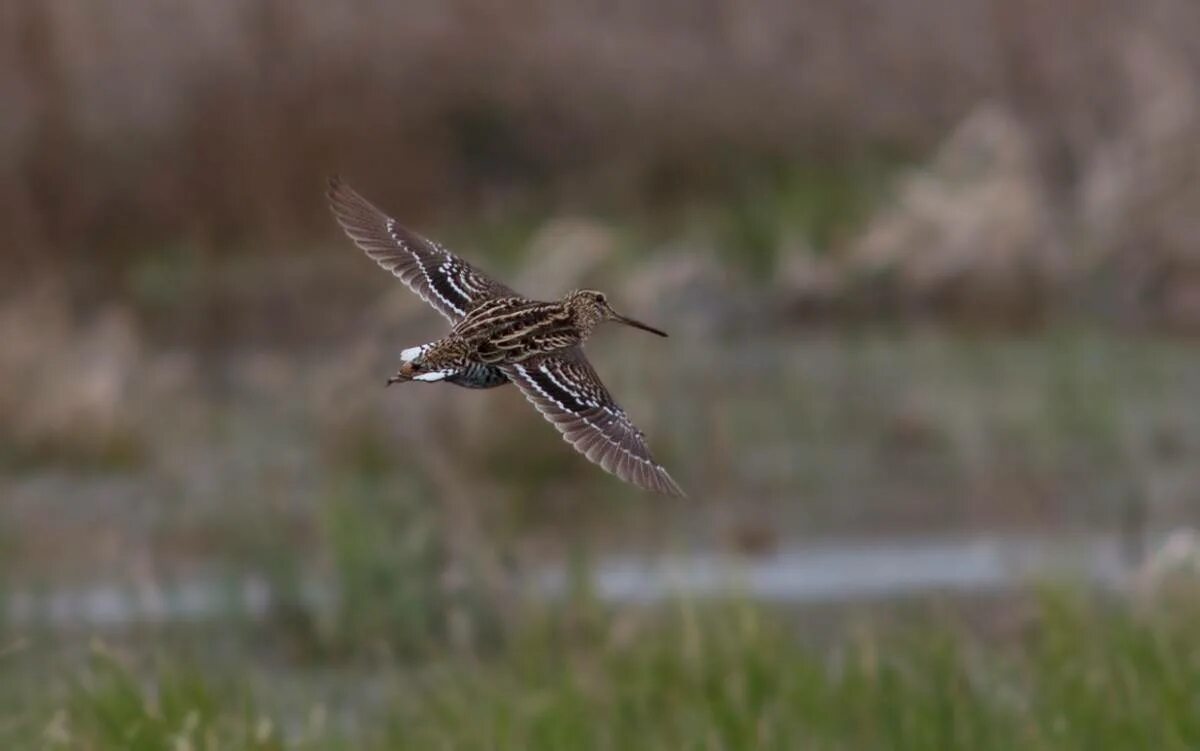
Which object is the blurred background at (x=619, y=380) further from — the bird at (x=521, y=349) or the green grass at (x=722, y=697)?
the bird at (x=521, y=349)

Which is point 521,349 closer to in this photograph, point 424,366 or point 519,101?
point 424,366

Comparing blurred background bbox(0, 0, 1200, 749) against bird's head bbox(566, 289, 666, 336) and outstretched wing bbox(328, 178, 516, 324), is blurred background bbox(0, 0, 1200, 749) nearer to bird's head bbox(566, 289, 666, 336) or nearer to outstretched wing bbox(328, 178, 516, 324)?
outstretched wing bbox(328, 178, 516, 324)

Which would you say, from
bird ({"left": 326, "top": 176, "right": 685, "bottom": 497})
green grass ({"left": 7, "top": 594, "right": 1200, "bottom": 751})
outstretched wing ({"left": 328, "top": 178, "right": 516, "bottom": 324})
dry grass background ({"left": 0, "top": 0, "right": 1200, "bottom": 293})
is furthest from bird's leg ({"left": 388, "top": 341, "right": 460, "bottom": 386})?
dry grass background ({"left": 0, "top": 0, "right": 1200, "bottom": 293})

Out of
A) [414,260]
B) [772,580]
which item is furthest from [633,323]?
[772,580]

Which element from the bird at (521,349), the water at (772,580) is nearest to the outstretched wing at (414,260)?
the bird at (521,349)

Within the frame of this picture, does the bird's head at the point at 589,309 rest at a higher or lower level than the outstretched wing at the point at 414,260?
lower

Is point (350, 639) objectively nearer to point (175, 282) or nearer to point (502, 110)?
point (175, 282)

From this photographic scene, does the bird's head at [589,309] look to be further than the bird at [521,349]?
Yes
